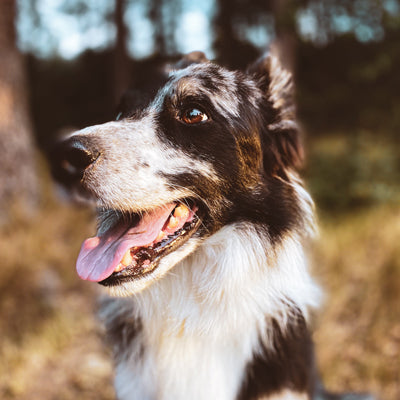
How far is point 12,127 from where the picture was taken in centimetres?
537

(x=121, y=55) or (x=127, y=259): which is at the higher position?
(x=121, y=55)

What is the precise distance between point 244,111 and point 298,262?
2.53ft

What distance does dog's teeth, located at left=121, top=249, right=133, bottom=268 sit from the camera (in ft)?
5.75

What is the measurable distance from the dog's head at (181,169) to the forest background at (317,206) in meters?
0.36

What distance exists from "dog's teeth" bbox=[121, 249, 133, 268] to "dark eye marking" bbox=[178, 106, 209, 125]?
62cm

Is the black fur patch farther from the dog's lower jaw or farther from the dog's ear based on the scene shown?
the dog's ear

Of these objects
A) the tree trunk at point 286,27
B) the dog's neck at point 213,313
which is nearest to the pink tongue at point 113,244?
the dog's neck at point 213,313

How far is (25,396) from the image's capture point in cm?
321

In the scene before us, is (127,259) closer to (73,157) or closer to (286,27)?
(73,157)

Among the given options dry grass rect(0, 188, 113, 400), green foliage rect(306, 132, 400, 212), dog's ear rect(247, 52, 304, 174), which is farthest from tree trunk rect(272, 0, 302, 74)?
dry grass rect(0, 188, 113, 400)

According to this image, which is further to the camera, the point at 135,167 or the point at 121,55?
the point at 121,55

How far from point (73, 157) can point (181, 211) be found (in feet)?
1.67

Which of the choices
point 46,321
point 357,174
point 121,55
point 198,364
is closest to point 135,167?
point 198,364

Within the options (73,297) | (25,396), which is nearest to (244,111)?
(25,396)
